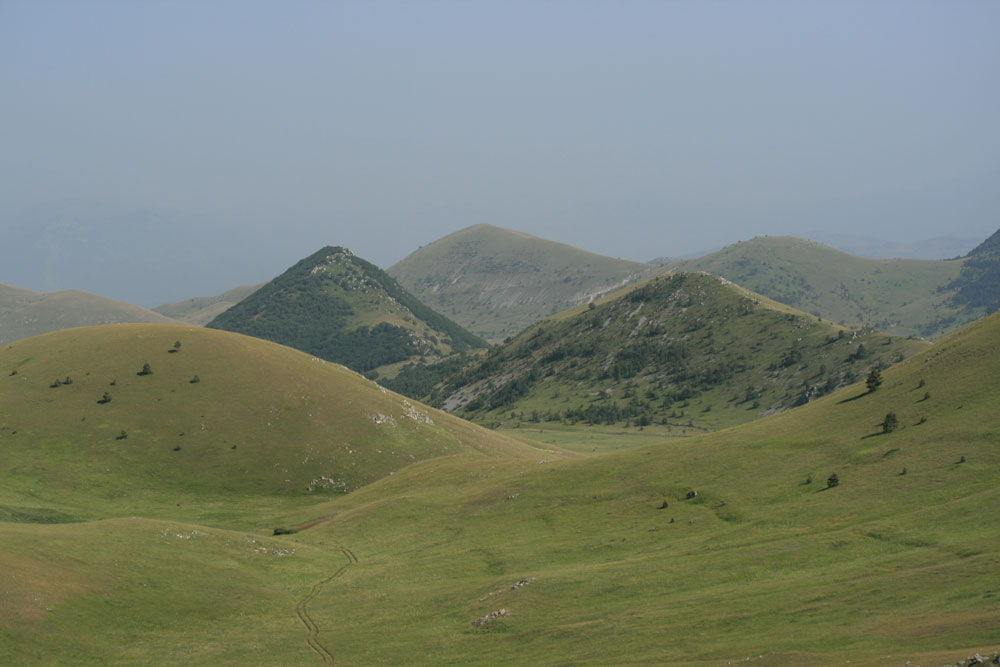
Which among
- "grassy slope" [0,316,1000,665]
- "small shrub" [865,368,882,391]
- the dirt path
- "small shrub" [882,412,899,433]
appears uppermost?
"small shrub" [865,368,882,391]

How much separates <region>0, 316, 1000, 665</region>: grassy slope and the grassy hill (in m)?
36.3

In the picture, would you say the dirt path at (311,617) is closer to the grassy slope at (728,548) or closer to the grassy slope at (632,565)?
the grassy slope at (632,565)

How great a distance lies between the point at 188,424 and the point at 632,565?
9725 centimetres

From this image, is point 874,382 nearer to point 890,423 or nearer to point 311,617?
point 890,423

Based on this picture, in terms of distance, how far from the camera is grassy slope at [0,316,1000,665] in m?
43.4

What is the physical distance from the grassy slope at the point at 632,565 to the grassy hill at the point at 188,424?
119ft

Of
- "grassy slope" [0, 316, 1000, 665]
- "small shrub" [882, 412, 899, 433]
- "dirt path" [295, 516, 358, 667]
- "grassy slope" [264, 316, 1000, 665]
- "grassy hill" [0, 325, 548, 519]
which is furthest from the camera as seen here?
"grassy hill" [0, 325, 548, 519]

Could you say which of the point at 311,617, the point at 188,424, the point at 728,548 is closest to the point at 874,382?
the point at 728,548

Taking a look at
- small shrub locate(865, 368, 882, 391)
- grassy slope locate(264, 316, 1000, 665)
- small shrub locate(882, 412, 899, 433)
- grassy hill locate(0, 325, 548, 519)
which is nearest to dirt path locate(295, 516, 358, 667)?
grassy slope locate(264, 316, 1000, 665)

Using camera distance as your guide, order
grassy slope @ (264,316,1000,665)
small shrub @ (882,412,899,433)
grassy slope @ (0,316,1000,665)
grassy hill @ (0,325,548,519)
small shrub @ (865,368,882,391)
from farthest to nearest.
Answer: grassy hill @ (0,325,548,519) → small shrub @ (865,368,882,391) → small shrub @ (882,412,899,433) → grassy slope @ (0,316,1000,665) → grassy slope @ (264,316,1000,665)

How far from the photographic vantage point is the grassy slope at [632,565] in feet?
142

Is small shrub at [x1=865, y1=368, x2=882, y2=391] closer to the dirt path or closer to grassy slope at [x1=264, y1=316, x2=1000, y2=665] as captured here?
grassy slope at [x1=264, y1=316, x2=1000, y2=665]

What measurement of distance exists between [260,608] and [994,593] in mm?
52061

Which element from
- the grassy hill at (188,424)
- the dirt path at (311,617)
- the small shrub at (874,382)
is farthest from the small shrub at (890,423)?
the grassy hill at (188,424)
